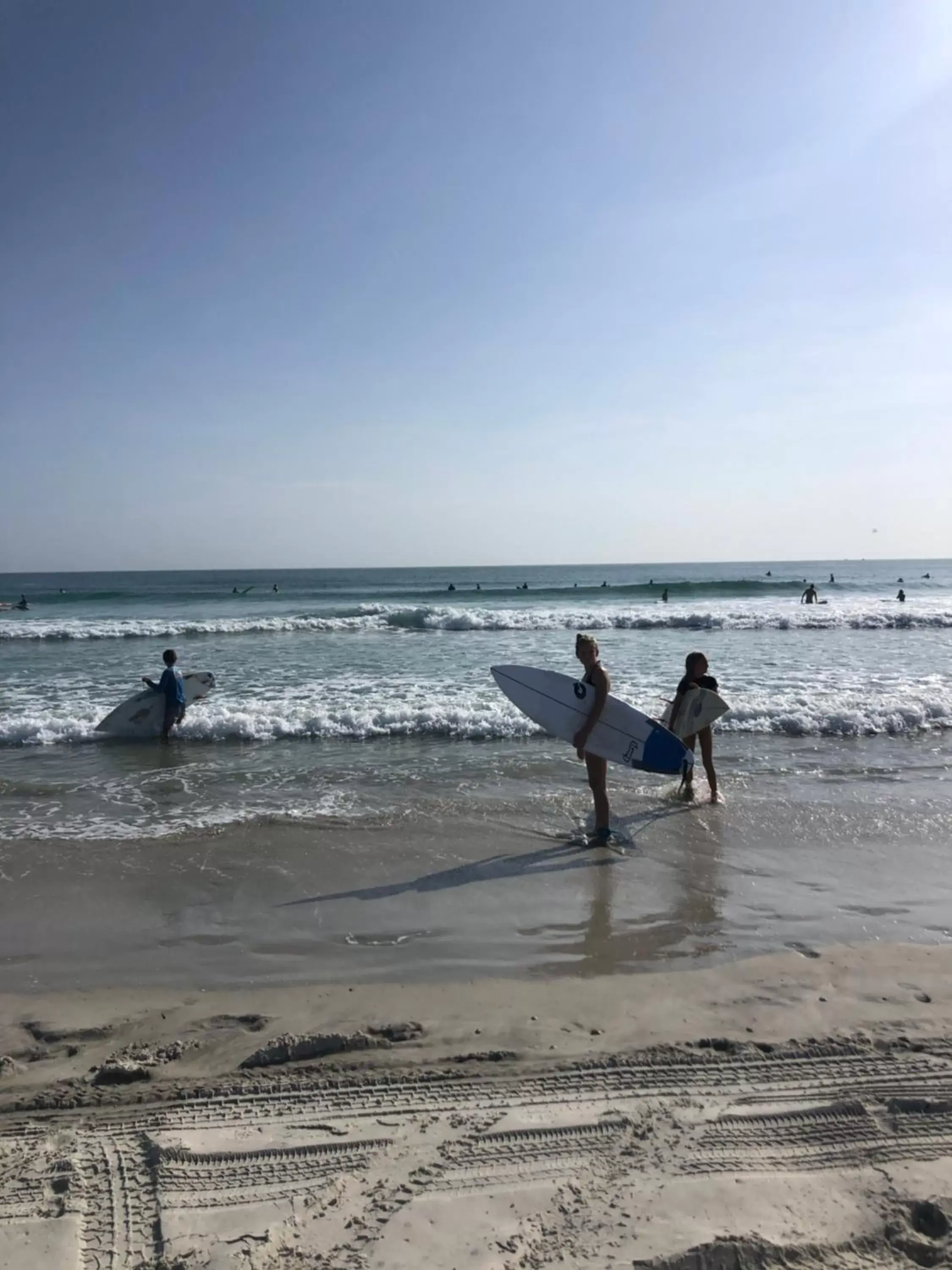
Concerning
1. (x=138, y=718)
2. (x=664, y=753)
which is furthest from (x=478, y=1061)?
(x=138, y=718)

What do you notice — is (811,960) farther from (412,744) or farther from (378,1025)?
(412,744)

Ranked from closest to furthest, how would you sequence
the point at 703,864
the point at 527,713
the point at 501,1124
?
the point at 501,1124, the point at 703,864, the point at 527,713

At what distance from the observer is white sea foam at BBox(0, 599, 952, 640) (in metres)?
26.8

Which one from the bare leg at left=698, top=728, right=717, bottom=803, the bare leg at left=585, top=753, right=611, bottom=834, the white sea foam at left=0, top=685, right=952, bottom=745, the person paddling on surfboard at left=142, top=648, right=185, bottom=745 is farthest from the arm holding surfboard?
the person paddling on surfboard at left=142, top=648, right=185, bottom=745

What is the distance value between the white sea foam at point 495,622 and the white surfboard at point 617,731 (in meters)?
19.3

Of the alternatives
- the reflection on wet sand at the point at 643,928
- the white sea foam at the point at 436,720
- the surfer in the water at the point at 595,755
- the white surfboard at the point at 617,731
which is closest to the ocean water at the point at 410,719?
the white sea foam at the point at 436,720

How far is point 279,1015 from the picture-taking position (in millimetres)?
3725

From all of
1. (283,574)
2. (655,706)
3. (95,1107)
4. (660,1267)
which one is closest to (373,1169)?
(660,1267)

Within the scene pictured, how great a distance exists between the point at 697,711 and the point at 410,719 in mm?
4280

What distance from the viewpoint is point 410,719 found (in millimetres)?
10562

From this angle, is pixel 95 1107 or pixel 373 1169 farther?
pixel 95 1107

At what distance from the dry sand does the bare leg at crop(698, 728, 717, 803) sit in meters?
3.35

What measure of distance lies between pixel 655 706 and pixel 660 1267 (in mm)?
9464

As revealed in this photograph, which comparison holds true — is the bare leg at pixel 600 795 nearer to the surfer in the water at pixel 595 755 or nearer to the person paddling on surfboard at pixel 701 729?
the surfer in the water at pixel 595 755
